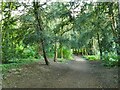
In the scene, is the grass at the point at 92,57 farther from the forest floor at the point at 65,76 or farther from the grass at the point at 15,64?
the grass at the point at 15,64

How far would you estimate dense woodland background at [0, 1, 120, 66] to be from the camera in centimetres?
260

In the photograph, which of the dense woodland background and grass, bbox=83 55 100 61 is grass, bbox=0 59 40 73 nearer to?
the dense woodland background

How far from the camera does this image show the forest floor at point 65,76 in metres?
2.33

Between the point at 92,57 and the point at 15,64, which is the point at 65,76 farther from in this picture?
the point at 15,64

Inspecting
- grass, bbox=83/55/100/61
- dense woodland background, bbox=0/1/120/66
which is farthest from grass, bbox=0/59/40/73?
grass, bbox=83/55/100/61

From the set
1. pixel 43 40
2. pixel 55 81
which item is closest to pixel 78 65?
pixel 55 81

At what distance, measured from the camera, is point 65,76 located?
251 cm

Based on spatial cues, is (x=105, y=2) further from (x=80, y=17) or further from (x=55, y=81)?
(x=55, y=81)

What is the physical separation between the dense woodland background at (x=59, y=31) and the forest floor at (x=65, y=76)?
12 cm

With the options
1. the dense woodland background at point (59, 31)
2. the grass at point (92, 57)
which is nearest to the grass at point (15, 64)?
the dense woodland background at point (59, 31)

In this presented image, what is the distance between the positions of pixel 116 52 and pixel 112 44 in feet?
0.31

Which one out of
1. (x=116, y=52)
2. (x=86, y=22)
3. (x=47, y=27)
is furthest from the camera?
(x=47, y=27)

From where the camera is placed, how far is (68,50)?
8.64 feet

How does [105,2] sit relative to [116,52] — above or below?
above
